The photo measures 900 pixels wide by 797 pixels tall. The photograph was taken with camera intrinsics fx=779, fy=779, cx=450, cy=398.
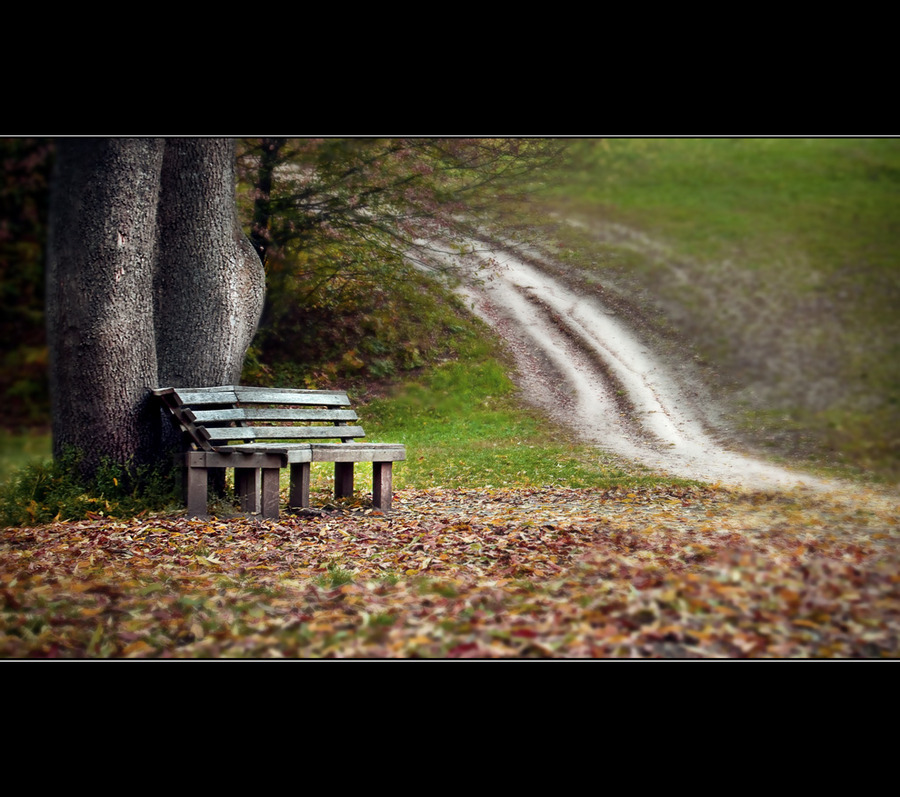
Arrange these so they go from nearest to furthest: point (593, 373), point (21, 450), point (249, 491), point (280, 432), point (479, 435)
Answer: point (21, 450) < point (249, 491) < point (280, 432) < point (593, 373) < point (479, 435)

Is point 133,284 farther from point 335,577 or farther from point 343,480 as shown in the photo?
point 335,577

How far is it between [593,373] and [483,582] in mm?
2310

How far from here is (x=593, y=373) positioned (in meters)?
5.94

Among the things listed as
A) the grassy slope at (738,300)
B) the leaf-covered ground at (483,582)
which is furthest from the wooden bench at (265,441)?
the grassy slope at (738,300)

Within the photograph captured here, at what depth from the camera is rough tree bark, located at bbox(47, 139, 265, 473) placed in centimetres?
543

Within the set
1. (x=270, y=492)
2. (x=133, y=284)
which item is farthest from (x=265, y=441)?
(x=133, y=284)

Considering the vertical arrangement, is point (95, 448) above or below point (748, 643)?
above

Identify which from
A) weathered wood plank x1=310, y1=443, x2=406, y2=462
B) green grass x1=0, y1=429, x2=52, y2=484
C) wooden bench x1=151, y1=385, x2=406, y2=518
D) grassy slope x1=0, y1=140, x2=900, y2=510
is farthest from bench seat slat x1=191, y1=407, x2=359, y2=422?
green grass x1=0, y1=429, x2=52, y2=484

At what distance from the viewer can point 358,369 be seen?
646 centimetres

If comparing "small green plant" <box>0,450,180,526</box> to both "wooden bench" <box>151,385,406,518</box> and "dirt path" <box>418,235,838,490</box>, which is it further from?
"dirt path" <box>418,235,838,490</box>

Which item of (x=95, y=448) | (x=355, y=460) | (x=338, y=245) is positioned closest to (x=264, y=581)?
(x=355, y=460)

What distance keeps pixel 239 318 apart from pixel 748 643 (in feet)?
14.6

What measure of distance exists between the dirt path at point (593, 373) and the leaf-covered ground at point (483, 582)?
33 cm

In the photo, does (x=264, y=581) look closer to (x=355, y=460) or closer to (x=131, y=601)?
(x=131, y=601)
